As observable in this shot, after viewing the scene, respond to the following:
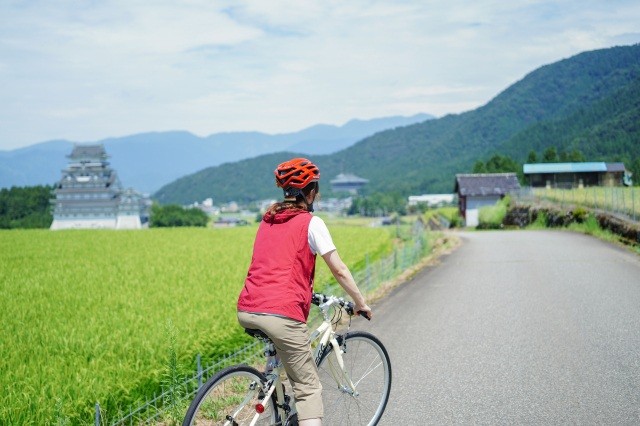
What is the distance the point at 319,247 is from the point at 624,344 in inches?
196

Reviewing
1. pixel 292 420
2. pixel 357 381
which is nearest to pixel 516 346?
pixel 357 381

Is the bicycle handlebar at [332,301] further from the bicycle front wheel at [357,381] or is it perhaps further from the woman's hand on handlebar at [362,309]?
the bicycle front wheel at [357,381]

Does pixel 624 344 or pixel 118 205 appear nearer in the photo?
pixel 624 344

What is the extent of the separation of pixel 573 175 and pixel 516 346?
7051cm

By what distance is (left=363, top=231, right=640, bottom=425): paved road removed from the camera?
215 inches

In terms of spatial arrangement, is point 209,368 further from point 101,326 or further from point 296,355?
point 101,326

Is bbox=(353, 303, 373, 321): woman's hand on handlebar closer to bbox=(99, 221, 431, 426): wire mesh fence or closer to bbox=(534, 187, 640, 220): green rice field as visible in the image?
bbox=(99, 221, 431, 426): wire mesh fence

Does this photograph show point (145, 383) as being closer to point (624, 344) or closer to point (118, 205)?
point (624, 344)

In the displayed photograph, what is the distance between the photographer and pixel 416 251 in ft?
60.5

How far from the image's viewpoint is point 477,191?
69562mm

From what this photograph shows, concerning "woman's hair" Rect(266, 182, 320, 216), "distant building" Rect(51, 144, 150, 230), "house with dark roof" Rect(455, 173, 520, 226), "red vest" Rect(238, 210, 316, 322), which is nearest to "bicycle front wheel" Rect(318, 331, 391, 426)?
"red vest" Rect(238, 210, 316, 322)

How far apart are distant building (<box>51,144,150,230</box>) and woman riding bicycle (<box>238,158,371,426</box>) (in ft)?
316

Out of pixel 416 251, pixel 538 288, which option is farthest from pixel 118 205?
pixel 538 288

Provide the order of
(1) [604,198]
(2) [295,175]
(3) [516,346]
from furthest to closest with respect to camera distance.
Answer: (1) [604,198] → (3) [516,346] → (2) [295,175]
